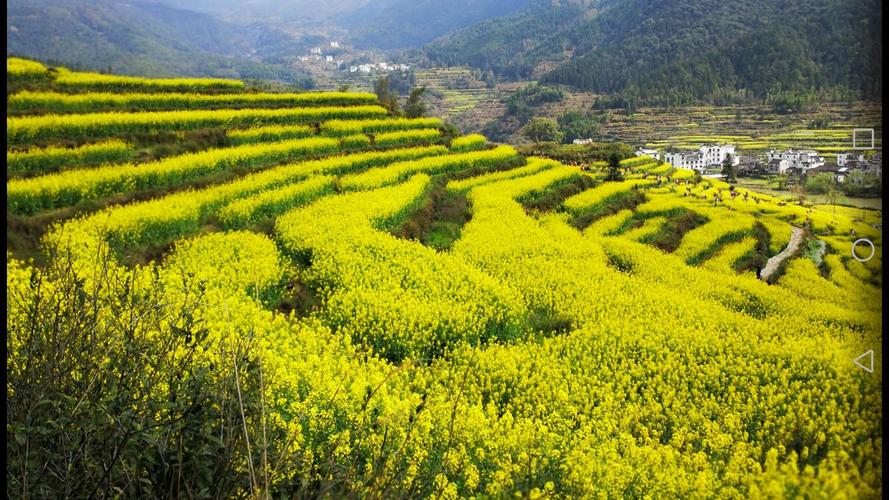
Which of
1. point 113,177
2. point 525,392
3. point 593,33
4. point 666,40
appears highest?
point 593,33

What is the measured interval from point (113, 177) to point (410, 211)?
181 inches

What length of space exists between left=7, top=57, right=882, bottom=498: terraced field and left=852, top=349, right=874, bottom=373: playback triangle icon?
6 centimetres

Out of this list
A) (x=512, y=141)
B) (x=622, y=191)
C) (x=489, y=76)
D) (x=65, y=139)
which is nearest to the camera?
(x=65, y=139)

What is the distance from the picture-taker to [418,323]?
586 cm

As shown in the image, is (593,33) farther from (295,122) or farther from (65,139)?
(65,139)

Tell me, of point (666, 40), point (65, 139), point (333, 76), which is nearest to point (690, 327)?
point (65, 139)

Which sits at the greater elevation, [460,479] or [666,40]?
[666,40]

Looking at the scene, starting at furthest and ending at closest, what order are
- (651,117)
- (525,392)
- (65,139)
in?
(651,117) < (65,139) < (525,392)

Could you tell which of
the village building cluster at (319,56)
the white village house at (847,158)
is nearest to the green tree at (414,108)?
the village building cluster at (319,56)

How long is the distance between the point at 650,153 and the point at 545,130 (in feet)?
21.9

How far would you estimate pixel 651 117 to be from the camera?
43.4 feet

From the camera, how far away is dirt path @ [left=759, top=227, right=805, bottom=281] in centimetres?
648

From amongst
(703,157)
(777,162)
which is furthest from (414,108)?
(777,162)

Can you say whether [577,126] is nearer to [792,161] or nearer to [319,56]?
[792,161]
